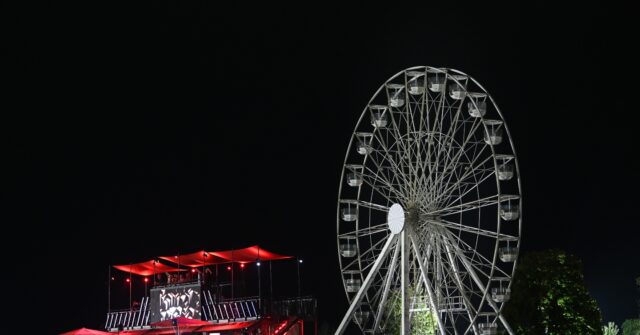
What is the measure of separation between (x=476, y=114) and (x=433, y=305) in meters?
8.00

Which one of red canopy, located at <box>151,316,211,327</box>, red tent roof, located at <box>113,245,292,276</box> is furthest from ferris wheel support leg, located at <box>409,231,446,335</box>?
red canopy, located at <box>151,316,211,327</box>

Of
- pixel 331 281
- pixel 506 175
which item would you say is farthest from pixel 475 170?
pixel 331 281

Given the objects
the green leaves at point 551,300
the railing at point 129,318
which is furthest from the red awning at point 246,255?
the green leaves at point 551,300

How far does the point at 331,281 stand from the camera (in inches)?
3639

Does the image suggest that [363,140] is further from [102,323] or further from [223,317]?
[102,323]

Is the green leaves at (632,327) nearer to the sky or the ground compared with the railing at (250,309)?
nearer to the ground

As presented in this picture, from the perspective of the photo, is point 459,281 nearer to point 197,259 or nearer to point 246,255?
point 246,255

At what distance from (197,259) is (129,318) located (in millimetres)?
6854

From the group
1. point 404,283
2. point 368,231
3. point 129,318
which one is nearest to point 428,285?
point 404,283

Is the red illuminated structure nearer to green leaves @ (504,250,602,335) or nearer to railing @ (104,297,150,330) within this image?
railing @ (104,297,150,330)

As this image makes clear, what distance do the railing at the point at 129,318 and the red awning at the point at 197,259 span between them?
12.3ft

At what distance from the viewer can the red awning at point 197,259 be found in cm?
5951

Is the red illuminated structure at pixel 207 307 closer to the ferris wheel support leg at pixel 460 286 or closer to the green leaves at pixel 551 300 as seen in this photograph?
the ferris wheel support leg at pixel 460 286

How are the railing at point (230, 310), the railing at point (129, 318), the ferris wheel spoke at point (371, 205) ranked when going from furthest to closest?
the railing at point (129, 318)
the railing at point (230, 310)
the ferris wheel spoke at point (371, 205)
